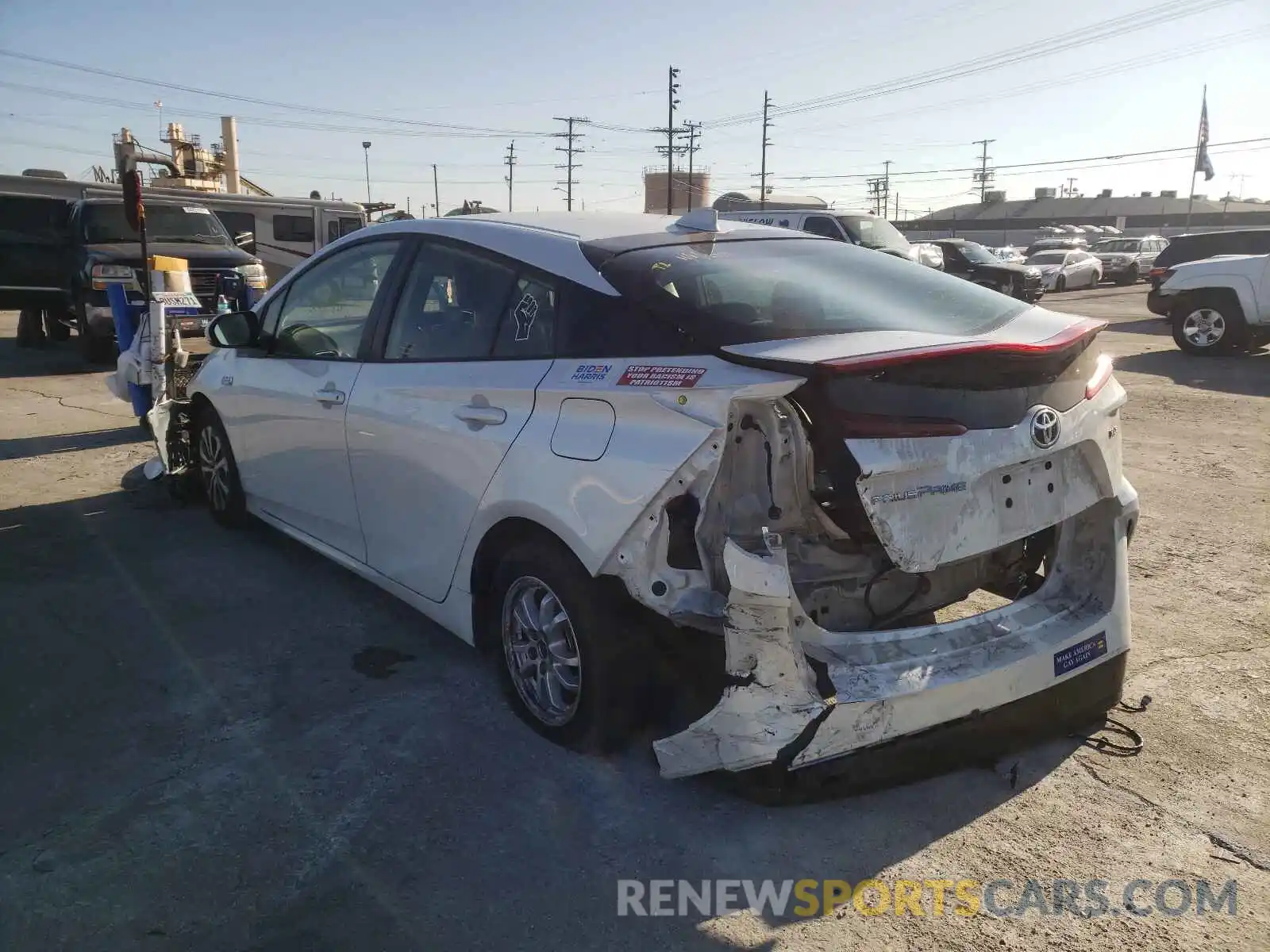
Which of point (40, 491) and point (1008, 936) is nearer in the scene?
point (1008, 936)

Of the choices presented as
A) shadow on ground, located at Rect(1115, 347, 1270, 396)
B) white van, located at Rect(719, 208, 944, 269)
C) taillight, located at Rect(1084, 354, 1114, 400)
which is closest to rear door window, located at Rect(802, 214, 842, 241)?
white van, located at Rect(719, 208, 944, 269)

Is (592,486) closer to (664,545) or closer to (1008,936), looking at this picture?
(664,545)

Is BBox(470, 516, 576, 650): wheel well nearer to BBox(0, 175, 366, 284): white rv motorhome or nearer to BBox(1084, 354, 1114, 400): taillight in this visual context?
BBox(1084, 354, 1114, 400): taillight

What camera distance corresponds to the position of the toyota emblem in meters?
2.75

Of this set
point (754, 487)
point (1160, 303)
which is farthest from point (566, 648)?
point (1160, 303)

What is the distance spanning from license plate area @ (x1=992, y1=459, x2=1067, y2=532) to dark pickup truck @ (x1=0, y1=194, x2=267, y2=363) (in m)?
9.84

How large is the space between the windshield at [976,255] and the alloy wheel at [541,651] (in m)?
23.4

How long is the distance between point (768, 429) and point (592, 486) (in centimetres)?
55

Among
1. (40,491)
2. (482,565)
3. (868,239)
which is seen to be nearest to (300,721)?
(482,565)

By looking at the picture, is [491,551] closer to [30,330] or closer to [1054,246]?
[30,330]

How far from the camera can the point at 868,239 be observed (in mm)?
16875

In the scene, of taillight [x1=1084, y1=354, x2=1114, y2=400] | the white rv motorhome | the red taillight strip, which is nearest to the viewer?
the red taillight strip

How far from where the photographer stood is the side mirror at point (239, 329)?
A: 4.86 metres

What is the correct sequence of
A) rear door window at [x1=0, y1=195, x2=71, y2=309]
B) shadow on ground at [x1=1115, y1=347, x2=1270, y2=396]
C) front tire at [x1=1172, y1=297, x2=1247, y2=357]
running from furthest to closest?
rear door window at [x1=0, y1=195, x2=71, y2=309] < front tire at [x1=1172, y1=297, x2=1247, y2=357] < shadow on ground at [x1=1115, y1=347, x2=1270, y2=396]
